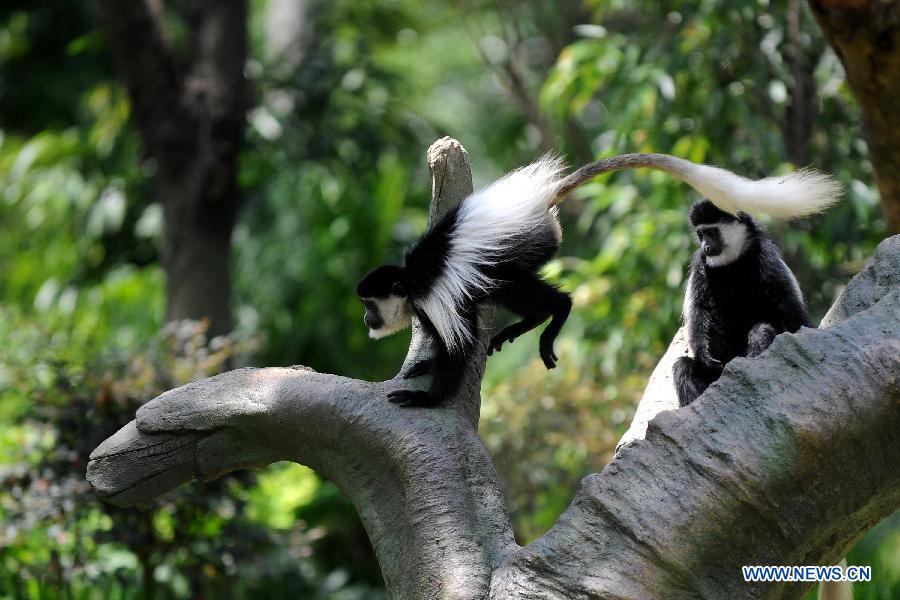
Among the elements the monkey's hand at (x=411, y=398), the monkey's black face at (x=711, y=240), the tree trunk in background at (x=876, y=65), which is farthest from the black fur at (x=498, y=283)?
the tree trunk in background at (x=876, y=65)

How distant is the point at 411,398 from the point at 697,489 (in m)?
0.81

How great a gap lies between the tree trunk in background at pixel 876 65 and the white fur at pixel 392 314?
165 centimetres

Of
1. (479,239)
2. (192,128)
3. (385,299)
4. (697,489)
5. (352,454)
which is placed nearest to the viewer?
(697,489)

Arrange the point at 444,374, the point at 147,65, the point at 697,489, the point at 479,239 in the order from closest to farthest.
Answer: the point at 697,489
the point at 444,374
the point at 479,239
the point at 147,65

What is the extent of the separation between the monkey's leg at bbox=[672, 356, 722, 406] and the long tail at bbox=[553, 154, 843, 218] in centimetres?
47

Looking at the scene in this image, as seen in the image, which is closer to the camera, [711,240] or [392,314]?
[711,240]

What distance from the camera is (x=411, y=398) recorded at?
8.12 ft

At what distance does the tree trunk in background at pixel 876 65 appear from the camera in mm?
2918

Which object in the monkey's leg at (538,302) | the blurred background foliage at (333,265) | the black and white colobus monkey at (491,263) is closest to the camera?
the black and white colobus monkey at (491,263)

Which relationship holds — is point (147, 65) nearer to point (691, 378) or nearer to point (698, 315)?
point (698, 315)

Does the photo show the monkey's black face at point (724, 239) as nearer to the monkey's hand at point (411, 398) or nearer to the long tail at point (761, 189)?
the long tail at point (761, 189)

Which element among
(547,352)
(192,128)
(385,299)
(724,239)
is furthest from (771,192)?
(192,128)

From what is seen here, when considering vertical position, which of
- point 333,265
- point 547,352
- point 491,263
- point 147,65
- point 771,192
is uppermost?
point 147,65

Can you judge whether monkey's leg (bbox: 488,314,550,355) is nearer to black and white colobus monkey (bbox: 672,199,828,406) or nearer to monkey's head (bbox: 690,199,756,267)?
black and white colobus monkey (bbox: 672,199,828,406)
